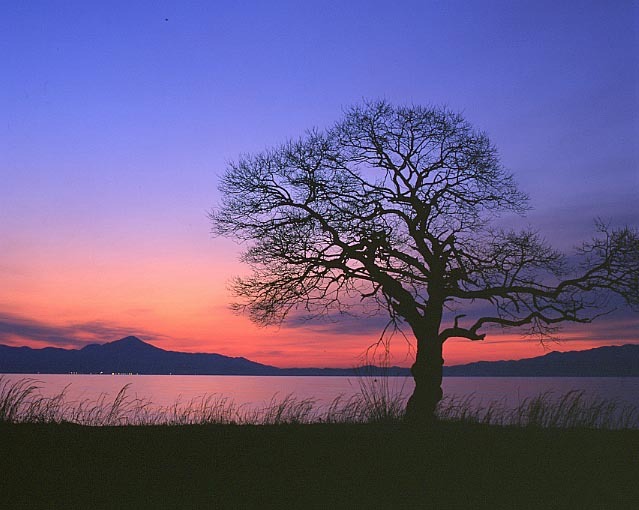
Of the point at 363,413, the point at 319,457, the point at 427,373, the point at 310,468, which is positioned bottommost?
the point at 310,468

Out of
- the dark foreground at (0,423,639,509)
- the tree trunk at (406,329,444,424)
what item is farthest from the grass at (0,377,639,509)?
the tree trunk at (406,329,444,424)

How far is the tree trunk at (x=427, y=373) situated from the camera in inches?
631

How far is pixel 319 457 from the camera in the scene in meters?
9.91

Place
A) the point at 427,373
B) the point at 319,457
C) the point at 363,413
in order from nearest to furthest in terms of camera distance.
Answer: the point at 319,457 < the point at 363,413 < the point at 427,373

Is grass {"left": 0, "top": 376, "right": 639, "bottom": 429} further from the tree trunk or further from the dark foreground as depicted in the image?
the dark foreground

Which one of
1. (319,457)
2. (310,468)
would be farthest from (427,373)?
(310,468)

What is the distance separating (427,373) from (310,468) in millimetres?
7496

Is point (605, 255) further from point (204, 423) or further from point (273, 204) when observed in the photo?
point (204, 423)

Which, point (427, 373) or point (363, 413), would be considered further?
point (427, 373)

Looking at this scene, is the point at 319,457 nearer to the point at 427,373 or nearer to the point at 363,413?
the point at 363,413

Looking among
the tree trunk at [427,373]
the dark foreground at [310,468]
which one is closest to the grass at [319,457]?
the dark foreground at [310,468]

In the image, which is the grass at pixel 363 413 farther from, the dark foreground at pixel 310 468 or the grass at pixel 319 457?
the dark foreground at pixel 310 468

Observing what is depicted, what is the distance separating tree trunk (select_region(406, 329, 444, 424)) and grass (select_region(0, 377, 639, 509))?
125 cm

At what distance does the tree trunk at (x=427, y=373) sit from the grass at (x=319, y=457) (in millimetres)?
1252
